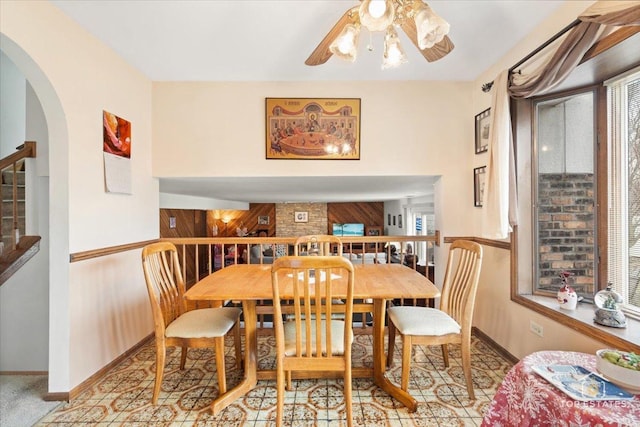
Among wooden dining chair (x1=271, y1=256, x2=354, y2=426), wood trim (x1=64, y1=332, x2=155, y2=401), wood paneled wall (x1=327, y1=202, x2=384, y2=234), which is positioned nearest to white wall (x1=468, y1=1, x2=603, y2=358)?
wooden dining chair (x1=271, y1=256, x2=354, y2=426)

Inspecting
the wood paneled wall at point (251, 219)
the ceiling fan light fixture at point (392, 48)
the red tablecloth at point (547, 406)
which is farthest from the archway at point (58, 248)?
the wood paneled wall at point (251, 219)

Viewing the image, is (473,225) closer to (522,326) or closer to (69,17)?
(522,326)

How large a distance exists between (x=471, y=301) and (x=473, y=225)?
1.22 m

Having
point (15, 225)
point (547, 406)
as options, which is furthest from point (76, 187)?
point (547, 406)

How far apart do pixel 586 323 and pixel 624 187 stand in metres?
0.85

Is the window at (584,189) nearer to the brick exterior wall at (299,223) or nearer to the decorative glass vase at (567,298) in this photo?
the decorative glass vase at (567,298)

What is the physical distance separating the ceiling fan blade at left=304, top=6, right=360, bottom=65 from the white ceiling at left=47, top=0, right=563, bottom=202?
385mm

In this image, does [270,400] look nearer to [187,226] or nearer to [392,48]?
[392,48]

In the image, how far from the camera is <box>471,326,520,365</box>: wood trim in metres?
2.24

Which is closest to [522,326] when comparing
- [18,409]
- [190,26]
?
[190,26]

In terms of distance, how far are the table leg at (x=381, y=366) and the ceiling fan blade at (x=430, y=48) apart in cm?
152

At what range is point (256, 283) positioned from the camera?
1.88m

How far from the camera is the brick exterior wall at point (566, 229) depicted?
1.92 meters

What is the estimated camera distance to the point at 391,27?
144 cm
